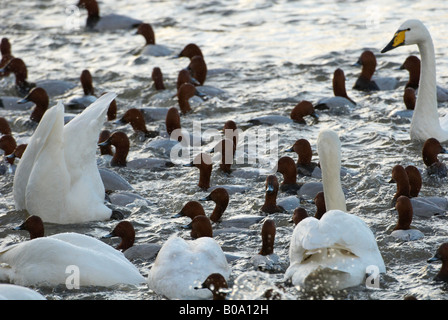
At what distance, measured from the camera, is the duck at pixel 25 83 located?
1156 centimetres

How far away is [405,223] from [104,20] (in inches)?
361

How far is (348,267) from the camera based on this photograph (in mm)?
5695

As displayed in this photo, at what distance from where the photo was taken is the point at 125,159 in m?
8.91

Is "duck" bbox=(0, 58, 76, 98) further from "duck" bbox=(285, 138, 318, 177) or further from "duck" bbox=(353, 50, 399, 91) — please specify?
"duck" bbox=(285, 138, 318, 177)

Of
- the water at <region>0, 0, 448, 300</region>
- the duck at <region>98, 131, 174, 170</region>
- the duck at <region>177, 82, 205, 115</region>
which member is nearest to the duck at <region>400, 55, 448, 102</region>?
the water at <region>0, 0, 448, 300</region>

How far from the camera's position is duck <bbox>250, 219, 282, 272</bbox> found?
6.37 m

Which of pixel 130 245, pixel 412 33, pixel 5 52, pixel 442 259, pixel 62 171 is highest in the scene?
pixel 412 33

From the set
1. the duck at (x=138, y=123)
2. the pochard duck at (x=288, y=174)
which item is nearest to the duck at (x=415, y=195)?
the pochard duck at (x=288, y=174)

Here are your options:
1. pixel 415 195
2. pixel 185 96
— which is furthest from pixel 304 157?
pixel 185 96

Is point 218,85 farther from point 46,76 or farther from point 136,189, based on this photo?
point 136,189

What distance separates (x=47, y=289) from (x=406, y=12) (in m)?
9.57

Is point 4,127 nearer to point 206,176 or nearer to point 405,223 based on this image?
point 206,176

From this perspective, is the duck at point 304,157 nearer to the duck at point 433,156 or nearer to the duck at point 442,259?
the duck at point 433,156
